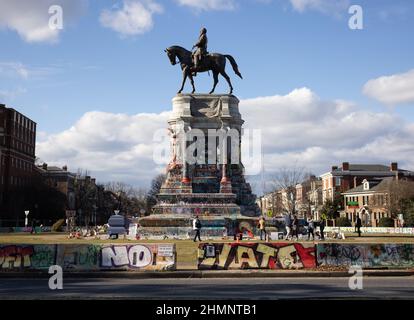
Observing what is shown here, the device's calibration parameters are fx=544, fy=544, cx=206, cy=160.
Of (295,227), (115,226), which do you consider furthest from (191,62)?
(295,227)

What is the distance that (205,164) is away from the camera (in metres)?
53.1

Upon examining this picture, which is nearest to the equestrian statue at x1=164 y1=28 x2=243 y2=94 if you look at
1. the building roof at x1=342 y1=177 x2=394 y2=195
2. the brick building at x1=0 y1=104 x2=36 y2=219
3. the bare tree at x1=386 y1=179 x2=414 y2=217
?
the bare tree at x1=386 y1=179 x2=414 y2=217

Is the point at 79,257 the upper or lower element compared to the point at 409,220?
lower

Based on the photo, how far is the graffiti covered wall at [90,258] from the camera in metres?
24.0

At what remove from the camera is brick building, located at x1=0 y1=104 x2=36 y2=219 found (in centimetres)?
10569

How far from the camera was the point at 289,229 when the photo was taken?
4556 cm

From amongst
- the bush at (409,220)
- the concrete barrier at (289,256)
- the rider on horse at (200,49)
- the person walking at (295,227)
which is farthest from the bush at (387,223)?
the concrete barrier at (289,256)

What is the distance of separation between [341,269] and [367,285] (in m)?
4.69

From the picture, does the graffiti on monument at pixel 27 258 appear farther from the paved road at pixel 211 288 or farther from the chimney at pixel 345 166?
the chimney at pixel 345 166

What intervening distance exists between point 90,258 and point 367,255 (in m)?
12.6

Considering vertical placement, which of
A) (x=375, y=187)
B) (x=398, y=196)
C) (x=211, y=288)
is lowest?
(x=211, y=288)

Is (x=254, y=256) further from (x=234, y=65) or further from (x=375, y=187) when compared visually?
(x=375, y=187)
